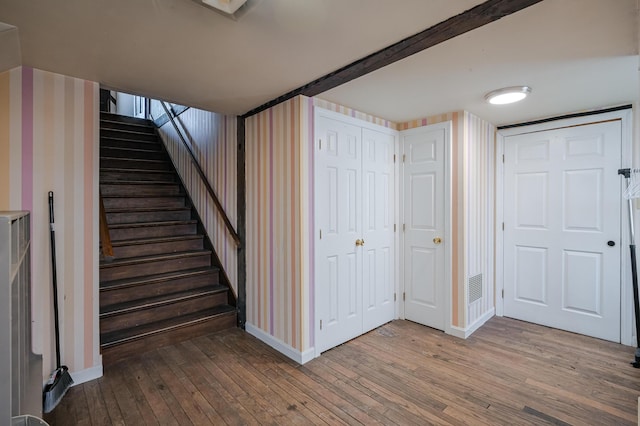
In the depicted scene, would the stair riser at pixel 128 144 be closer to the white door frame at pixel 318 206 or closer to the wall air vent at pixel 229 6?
the white door frame at pixel 318 206

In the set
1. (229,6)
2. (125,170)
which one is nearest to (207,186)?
(125,170)

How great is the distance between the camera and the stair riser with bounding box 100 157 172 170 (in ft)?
13.7

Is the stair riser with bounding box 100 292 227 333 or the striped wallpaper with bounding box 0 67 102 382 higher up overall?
the striped wallpaper with bounding box 0 67 102 382

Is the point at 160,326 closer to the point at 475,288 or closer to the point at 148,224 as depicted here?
the point at 148,224

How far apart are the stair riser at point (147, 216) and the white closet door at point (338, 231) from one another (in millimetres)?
2313

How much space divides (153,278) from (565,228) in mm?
4202

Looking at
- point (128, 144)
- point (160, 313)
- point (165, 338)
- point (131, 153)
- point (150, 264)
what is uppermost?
point (128, 144)

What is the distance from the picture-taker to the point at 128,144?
467 centimetres

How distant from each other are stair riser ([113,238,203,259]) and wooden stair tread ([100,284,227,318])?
22.6 inches

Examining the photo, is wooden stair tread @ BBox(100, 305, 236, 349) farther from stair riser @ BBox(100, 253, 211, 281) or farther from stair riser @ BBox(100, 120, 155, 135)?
stair riser @ BBox(100, 120, 155, 135)

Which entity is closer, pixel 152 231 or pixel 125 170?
pixel 152 231

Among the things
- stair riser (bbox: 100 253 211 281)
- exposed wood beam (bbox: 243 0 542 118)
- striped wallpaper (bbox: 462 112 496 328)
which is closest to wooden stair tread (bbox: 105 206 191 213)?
stair riser (bbox: 100 253 211 281)

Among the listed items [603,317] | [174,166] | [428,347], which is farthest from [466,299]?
[174,166]

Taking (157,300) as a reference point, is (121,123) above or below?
above
